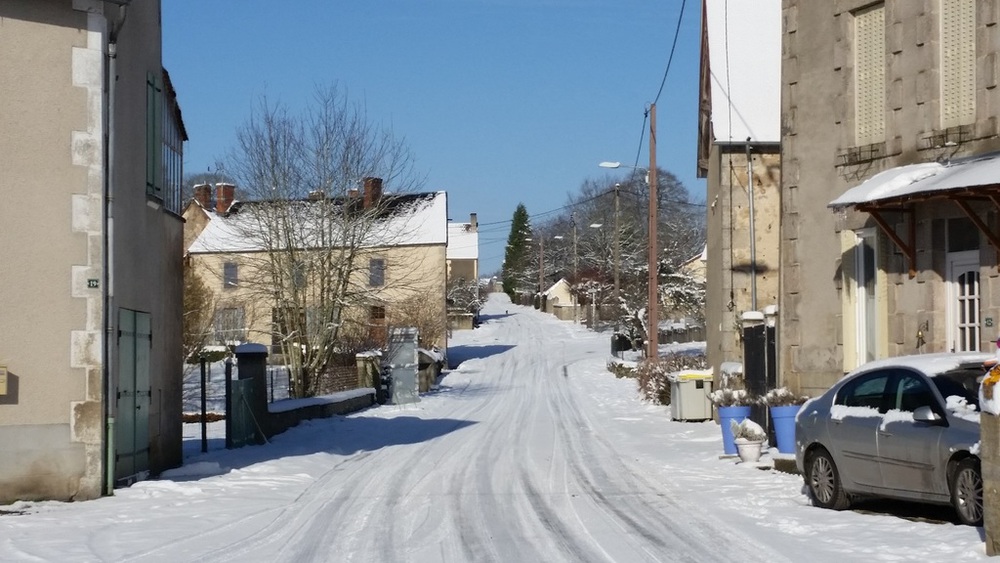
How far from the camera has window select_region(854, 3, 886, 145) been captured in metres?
18.3

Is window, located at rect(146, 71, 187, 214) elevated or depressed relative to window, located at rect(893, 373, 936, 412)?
elevated

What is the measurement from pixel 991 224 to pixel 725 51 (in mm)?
15815

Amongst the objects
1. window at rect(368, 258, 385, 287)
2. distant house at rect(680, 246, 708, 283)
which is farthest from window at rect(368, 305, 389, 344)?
distant house at rect(680, 246, 708, 283)

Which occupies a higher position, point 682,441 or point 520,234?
point 520,234

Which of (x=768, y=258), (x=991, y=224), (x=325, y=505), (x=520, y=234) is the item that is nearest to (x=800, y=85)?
(x=991, y=224)

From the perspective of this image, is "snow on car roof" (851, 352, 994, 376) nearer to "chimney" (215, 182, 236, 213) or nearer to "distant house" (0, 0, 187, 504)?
"distant house" (0, 0, 187, 504)

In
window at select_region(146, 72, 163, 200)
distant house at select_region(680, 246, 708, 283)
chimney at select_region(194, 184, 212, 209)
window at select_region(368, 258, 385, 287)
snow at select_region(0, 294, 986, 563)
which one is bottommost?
snow at select_region(0, 294, 986, 563)

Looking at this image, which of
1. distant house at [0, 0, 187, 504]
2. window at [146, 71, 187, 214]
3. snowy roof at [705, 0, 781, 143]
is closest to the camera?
distant house at [0, 0, 187, 504]

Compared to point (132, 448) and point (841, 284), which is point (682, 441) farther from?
point (132, 448)

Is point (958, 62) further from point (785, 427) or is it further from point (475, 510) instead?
point (475, 510)

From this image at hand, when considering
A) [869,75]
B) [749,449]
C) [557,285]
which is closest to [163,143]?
[749,449]

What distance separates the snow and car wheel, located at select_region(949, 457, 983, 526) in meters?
0.29

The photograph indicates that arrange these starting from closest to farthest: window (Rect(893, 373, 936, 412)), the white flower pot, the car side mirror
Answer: the car side mirror
window (Rect(893, 373, 936, 412))
the white flower pot

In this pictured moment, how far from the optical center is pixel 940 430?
10828mm
